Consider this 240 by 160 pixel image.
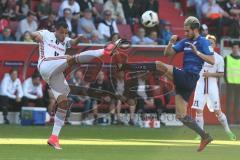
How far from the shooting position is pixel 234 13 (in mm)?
29719

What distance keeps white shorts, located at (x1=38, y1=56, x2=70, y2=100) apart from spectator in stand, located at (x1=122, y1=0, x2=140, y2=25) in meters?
11.3

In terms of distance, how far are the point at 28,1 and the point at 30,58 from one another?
282 cm

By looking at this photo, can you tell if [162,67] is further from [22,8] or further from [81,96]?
[22,8]

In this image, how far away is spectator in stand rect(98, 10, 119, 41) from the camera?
85.6 feet

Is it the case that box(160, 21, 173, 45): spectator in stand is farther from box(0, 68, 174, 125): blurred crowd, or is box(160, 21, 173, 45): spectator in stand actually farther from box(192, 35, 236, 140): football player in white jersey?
box(192, 35, 236, 140): football player in white jersey

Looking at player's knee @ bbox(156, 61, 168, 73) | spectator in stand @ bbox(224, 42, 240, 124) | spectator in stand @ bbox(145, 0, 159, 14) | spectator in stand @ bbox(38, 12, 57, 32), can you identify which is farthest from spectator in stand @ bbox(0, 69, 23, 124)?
player's knee @ bbox(156, 61, 168, 73)

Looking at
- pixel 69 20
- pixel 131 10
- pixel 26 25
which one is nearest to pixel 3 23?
pixel 26 25

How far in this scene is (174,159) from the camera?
13773mm

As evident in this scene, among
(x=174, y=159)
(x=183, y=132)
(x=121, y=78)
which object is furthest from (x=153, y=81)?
(x=174, y=159)

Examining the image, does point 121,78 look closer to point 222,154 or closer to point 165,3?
point 165,3

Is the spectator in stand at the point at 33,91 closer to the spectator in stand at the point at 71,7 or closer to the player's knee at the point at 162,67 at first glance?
the spectator in stand at the point at 71,7

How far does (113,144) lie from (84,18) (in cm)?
952

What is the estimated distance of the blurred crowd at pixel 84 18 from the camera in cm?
2505

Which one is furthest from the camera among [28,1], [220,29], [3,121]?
[220,29]
